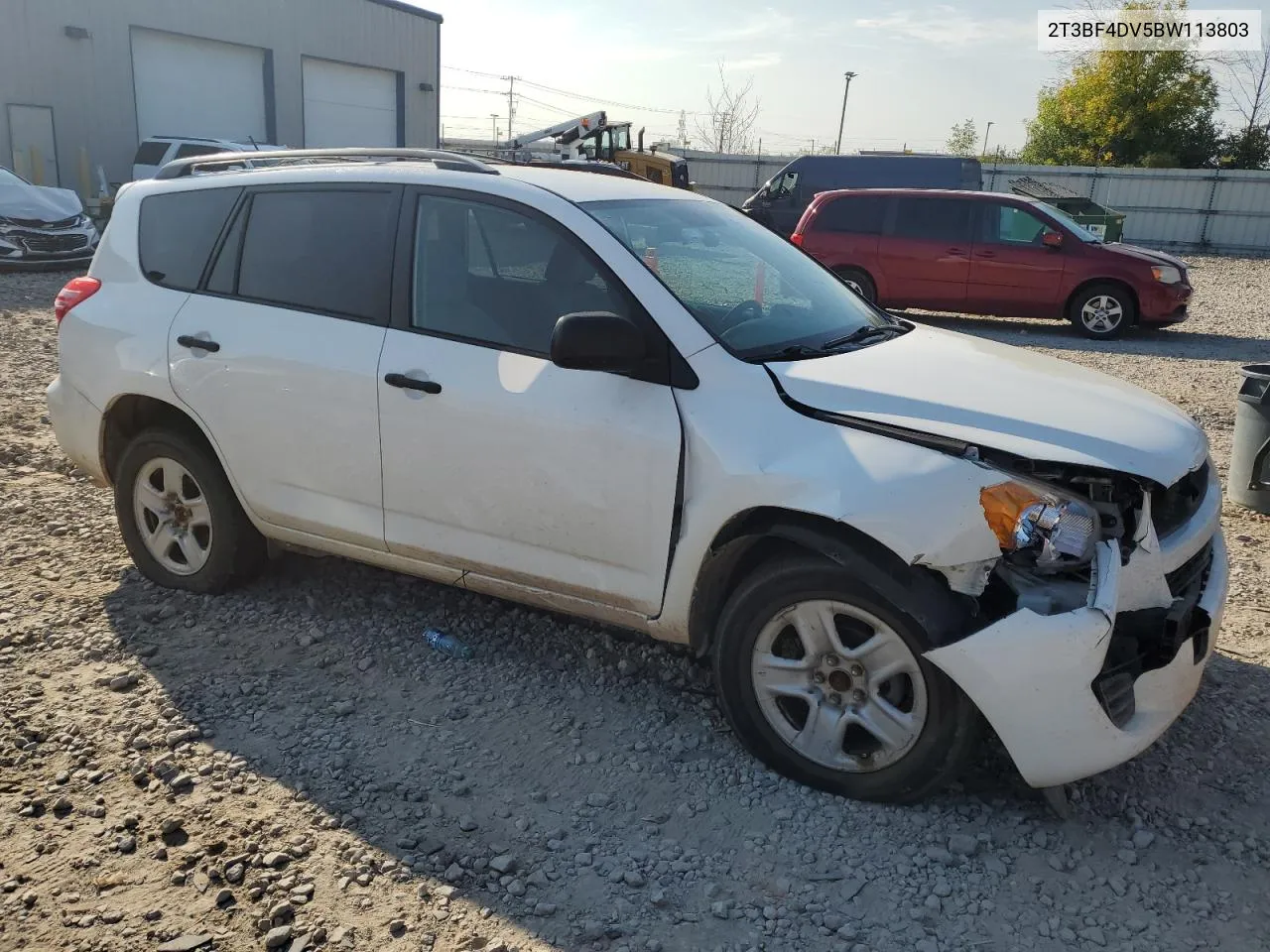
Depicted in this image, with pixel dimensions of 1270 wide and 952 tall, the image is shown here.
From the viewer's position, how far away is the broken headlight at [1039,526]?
2707 mm

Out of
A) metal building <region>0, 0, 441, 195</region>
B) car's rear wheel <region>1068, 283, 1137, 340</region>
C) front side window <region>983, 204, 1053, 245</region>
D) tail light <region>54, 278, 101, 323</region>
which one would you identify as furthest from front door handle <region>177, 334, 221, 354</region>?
metal building <region>0, 0, 441, 195</region>

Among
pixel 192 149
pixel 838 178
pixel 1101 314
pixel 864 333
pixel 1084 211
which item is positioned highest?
pixel 838 178

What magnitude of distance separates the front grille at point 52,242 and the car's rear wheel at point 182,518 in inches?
470

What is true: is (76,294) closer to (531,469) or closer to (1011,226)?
(531,469)

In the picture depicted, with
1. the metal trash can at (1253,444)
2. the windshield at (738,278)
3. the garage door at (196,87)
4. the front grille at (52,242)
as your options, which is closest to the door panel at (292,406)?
the windshield at (738,278)

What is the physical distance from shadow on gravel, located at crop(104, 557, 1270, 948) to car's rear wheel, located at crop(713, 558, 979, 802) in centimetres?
13

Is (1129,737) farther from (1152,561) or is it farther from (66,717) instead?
(66,717)

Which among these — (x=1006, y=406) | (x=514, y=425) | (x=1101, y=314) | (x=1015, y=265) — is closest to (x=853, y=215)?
(x=1015, y=265)

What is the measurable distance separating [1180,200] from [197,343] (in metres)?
30.8

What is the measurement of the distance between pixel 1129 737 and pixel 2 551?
189 inches

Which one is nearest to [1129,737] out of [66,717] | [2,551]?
[66,717]

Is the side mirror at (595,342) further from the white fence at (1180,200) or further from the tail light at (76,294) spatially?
the white fence at (1180,200)

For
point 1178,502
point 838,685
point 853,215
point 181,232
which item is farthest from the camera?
point 853,215

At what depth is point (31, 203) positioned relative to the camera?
47.3 feet
